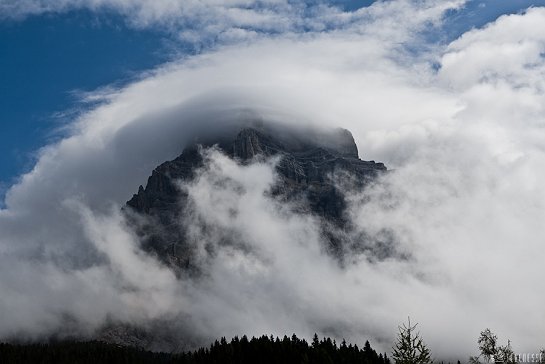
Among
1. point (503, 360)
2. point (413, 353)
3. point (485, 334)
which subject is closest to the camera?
point (413, 353)

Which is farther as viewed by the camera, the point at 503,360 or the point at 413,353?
the point at 503,360

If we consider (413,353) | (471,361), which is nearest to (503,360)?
(471,361)

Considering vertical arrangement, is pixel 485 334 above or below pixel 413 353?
above

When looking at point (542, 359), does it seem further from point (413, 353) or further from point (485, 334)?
point (413, 353)

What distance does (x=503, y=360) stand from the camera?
141 m

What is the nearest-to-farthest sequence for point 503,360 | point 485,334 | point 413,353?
point 413,353, point 503,360, point 485,334

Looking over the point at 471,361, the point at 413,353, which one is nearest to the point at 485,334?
the point at 471,361

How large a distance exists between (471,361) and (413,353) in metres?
63.8

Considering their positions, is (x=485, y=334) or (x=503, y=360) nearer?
(x=503, y=360)

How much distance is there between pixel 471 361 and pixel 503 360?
9.12 metres

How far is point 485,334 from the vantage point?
150375 mm

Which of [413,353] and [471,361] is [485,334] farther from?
[413,353]

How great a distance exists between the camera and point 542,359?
144 m

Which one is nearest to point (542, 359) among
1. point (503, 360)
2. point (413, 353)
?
point (503, 360)
